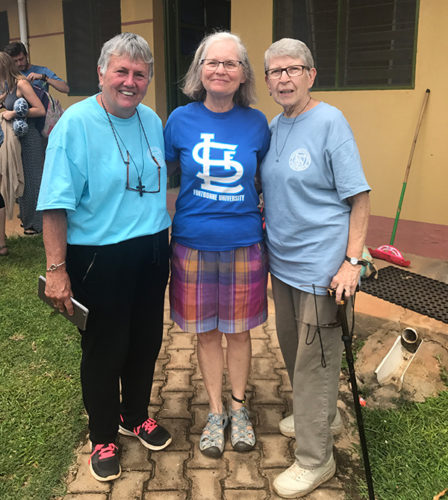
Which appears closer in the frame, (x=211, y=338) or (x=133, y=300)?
(x=133, y=300)

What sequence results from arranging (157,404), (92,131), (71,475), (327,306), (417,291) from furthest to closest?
(417,291), (157,404), (71,475), (327,306), (92,131)

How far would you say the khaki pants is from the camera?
2.27 m

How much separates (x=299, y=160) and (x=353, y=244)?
1.43 ft

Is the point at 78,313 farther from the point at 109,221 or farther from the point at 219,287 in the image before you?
the point at 219,287

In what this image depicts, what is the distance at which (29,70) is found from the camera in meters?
Result: 6.12

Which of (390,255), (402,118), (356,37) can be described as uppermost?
(356,37)

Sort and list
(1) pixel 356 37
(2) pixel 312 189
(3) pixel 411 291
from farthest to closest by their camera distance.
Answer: (1) pixel 356 37 → (3) pixel 411 291 → (2) pixel 312 189

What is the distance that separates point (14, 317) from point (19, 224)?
2.92 metres

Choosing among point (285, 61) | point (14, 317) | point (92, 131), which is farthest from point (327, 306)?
point (14, 317)

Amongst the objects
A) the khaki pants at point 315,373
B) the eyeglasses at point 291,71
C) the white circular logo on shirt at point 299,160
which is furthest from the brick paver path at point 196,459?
the eyeglasses at point 291,71

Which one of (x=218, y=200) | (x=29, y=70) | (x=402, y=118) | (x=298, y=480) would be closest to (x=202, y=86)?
(x=218, y=200)

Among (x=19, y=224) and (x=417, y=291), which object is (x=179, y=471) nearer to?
(x=417, y=291)

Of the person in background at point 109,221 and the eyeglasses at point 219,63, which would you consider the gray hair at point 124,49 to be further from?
the eyeglasses at point 219,63

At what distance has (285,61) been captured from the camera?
87.2 inches
